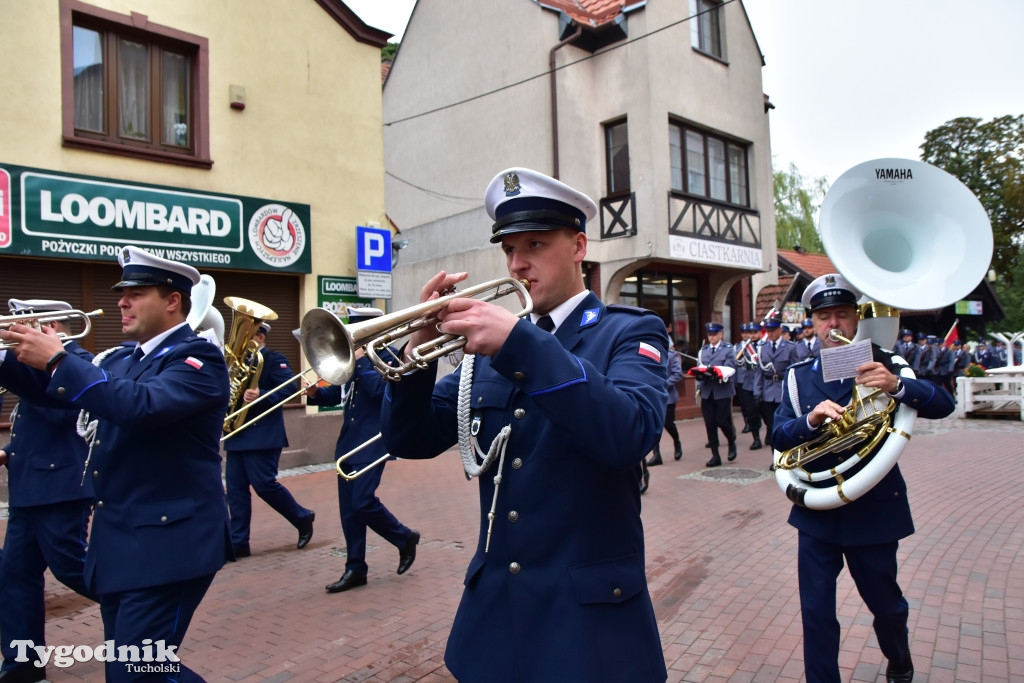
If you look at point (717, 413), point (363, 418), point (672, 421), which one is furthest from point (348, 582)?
point (717, 413)

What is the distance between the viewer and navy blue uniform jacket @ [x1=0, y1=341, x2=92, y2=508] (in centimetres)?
363

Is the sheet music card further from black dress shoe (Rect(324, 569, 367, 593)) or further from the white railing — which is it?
the white railing

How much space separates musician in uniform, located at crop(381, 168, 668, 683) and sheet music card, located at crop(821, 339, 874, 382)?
1.53 metres

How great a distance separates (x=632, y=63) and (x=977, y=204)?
38.9 feet

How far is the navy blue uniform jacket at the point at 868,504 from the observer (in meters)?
3.24

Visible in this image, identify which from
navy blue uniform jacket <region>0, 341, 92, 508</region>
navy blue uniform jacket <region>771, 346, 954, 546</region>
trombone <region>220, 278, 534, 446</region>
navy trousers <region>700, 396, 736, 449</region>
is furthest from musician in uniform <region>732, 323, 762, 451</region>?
trombone <region>220, 278, 534, 446</region>

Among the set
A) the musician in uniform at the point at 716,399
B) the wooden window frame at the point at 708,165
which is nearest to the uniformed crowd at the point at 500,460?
the musician in uniform at the point at 716,399

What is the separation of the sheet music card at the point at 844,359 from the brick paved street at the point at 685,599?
5.20ft

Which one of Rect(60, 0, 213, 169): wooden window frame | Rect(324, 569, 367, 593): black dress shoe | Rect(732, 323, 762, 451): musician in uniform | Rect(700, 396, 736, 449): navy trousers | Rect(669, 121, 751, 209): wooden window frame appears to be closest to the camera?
Rect(324, 569, 367, 593): black dress shoe

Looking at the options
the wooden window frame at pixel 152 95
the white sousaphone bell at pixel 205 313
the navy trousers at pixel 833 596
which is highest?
the wooden window frame at pixel 152 95

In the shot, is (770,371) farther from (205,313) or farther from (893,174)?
(205,313)

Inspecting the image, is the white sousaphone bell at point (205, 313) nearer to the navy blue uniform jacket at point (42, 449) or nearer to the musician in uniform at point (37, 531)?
the navy blue uniform jacket at point (42, 449)

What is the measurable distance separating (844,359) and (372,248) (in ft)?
30.2

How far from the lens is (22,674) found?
371 cm
